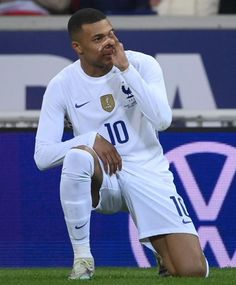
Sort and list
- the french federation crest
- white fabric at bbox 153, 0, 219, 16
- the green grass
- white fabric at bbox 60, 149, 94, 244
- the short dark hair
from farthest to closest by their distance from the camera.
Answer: white fabric at bbox 153, 0, 219, 16 → the french federation crest → the short dark hair → white fabric at bbox 60, 149, 94, 244 → the green grass

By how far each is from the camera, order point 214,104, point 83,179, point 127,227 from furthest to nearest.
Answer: point 214,104 < point 127,227 < point 83,179

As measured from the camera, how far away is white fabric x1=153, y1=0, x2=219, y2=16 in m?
11.3

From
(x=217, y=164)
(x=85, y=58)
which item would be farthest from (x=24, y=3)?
(x=85, y=58)

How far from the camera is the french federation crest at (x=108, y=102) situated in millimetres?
7426

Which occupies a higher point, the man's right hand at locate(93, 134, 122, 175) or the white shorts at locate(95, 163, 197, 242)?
the man's right hand at locate(93, 134, 122, 175)

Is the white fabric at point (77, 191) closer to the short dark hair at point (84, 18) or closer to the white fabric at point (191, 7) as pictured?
the short dark hair at point (84, 18)

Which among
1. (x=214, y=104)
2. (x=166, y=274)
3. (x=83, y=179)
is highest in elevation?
(x=83, y=179)

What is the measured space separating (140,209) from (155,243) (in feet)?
0.76

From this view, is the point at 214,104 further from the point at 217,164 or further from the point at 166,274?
the point at 166,274

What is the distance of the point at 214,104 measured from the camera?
36.1 feet

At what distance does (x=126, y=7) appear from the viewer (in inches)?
452

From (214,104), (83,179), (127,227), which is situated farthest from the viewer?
(214,104)

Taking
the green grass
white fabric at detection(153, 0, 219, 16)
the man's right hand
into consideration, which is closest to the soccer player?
the man's right hand

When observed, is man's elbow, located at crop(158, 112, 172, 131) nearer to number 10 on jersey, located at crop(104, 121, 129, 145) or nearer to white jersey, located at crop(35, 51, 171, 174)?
white jersey, located at crop(35, 51, 171, 174)
